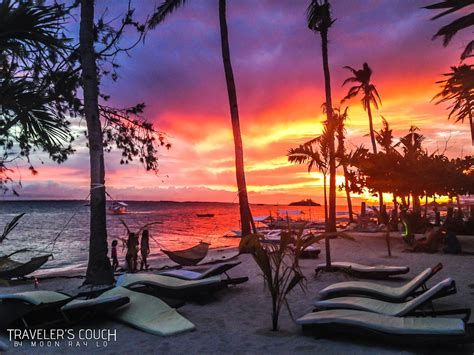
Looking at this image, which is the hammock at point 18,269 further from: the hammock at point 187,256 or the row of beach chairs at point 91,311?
the row of beach chairs at point 91,311

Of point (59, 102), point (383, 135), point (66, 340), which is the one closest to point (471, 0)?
point (66, 340)

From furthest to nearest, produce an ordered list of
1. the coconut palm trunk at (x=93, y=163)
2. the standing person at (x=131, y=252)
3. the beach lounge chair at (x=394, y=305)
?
the standing person at (x=131, y=252) < the coconut palm trunk at (x=93, y=163) < the beach lounge chair at (x=394, y=305)

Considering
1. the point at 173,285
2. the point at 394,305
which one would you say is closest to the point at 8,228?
the point at 173,285

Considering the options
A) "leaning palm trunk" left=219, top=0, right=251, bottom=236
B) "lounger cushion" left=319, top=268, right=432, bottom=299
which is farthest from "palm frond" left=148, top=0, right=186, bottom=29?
"lounger cushion" left=319, top=268, right=432, bottom=299

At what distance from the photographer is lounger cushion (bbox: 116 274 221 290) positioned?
7855mm

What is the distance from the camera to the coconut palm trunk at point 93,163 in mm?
9703

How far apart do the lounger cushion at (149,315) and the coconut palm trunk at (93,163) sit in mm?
2752

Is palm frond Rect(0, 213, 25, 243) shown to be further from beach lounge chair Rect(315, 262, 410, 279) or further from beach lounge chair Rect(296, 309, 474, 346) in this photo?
beach lounge chair Rect(315, 262, 410, 279)

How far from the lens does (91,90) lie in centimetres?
983

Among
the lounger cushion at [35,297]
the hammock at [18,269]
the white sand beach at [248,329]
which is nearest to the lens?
the white sand beach at [248,329]

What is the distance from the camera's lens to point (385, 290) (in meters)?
6.70

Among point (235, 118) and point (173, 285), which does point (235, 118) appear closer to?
point (235, 118)

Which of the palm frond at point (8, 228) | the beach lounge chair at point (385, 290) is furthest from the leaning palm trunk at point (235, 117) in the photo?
the palm frond at point (8, 228)

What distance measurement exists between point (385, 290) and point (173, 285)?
388 centimetres
